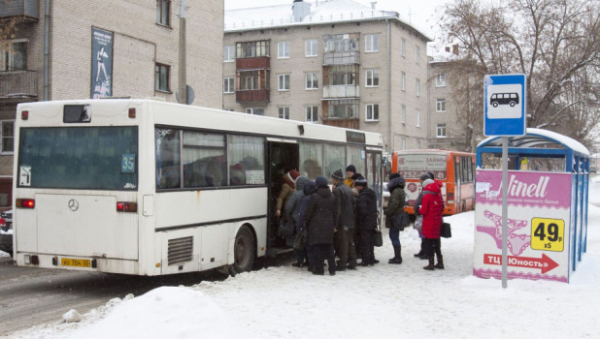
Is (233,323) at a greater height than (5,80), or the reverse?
(5,80)

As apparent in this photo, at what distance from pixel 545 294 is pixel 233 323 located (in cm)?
453

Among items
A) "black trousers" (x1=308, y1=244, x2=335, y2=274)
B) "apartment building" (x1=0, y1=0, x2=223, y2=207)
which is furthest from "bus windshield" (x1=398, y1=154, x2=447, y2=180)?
"black trousers" (x1=308, y1=244, x2=335, y2=274)

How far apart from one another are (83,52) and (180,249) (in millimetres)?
19368

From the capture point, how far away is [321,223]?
1080cm

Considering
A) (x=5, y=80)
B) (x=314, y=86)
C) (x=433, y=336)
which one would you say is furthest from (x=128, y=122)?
(x=314, y=86)

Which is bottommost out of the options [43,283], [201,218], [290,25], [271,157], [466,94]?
[43,283]

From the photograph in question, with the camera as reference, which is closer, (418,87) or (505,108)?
(505,108)

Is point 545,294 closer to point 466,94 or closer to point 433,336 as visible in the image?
point 433,336

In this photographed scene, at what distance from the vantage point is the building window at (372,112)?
183 ft

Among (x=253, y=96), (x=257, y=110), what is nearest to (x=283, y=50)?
(x=253, y=96)

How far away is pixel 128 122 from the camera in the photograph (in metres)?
9.12

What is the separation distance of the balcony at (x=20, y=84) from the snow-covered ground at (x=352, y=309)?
1818 cm

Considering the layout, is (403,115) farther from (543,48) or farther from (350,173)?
(350,173)

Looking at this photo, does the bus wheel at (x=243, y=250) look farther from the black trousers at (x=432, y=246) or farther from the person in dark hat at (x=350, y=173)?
the black trousers at (x=432, y=246)
